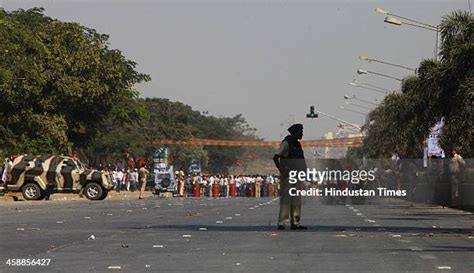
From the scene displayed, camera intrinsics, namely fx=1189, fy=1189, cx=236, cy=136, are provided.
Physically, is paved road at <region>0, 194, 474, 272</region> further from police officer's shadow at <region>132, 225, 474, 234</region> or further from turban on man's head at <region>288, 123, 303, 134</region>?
turban on man's head at <region>288, 123, 303, 134</region>

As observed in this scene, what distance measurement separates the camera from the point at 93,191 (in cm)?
5259

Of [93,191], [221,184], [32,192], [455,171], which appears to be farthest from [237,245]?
[221,184]

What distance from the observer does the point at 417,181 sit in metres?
37.6

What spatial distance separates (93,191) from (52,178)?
2.50m

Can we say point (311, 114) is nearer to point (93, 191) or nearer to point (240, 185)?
point (240, 185)

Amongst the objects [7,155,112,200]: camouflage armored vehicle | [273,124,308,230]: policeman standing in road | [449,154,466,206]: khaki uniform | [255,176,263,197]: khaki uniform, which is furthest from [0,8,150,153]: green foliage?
[273,124,308,230]: policeman standing in road

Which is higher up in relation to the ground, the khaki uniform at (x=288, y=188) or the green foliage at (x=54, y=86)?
the green foliage at (x=54, y=86)

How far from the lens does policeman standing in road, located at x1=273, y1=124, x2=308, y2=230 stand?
72.5 ft

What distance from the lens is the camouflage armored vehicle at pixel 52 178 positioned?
49656 millimetres

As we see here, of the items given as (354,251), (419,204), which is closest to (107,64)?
(419,204)

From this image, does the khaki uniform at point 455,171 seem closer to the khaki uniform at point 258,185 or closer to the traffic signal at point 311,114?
the khaki uniform at point 258,185

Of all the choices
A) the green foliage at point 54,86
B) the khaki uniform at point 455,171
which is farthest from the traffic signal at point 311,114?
the khaki uniform at point 455,171

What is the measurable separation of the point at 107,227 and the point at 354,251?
764 centimetres

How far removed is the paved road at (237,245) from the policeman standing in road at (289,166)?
418 mm
